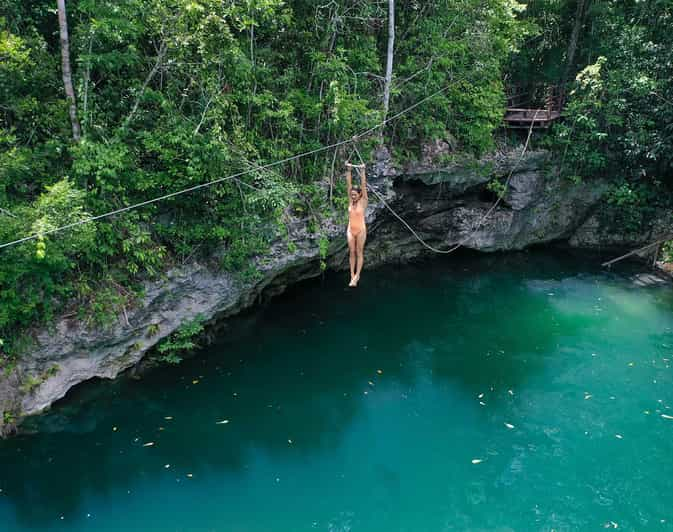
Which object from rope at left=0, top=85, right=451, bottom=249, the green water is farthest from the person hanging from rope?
the green water

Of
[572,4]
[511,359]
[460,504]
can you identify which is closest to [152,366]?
[460,504]

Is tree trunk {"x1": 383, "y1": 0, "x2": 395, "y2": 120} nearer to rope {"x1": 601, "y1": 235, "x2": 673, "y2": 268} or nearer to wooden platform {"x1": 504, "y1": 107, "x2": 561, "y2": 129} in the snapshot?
wooden platform {"x1": 504, "y1": 107, "x2": 561, "y2": 129}

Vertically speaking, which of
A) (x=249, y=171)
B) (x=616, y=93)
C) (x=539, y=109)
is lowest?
(x=249, y=171)

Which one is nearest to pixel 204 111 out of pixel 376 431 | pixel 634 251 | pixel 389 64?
pixel 389 64

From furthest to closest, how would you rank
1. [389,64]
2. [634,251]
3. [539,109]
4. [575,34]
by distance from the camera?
1. [539,109]
2. [575,34]
3. [634,251]
4. [389,64]

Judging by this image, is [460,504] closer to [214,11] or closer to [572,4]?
[214,11]

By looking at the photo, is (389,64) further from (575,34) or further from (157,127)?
(575,34)
